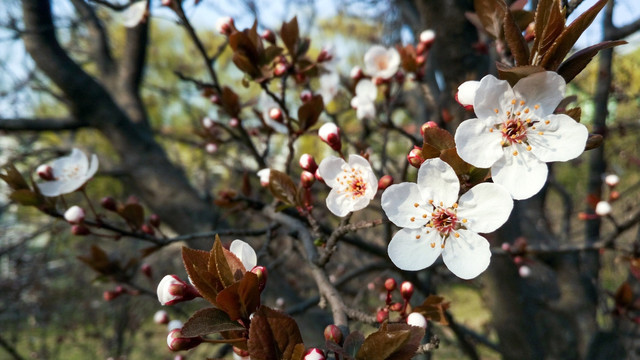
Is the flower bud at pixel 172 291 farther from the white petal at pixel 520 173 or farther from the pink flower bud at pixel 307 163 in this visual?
the white petal at pixel 520 173

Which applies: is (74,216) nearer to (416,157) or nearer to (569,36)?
(416,157)

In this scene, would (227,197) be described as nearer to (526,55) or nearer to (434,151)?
(434,151)

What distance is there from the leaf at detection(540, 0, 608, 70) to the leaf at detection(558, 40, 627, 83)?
0.8 inches

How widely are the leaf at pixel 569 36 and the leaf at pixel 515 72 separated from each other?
0.03 metres

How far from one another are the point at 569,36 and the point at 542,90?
88 mm

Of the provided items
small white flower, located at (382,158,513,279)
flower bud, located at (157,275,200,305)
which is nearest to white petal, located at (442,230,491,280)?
small white flower, located at (382,158,513,279)

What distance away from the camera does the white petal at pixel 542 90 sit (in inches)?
24.6

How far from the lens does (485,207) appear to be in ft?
2.31

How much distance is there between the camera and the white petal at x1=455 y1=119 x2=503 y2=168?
64 cm

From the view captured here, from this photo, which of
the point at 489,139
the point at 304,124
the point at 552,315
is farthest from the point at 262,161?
the point at 552,315

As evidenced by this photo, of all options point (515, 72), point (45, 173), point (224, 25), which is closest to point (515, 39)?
point (515, 72)

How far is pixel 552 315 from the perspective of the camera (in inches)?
99.0

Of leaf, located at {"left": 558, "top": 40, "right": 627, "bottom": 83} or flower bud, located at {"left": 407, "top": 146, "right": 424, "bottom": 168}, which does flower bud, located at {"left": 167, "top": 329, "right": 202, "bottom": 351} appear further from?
leaf, located at {"left": 558, "top": 40, "right": 627, "bottom": 83}

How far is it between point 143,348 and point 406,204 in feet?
17.1
